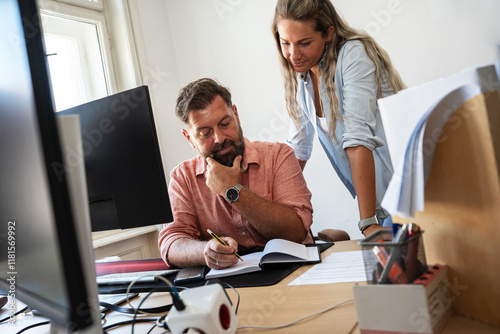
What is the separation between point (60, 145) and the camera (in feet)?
1.74

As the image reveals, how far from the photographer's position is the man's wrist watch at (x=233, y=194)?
4.96 feet

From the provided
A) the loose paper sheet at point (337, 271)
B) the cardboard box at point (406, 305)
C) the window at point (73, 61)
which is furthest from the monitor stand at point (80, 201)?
the window at point (73, 61)

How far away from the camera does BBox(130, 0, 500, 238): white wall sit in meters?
2.22

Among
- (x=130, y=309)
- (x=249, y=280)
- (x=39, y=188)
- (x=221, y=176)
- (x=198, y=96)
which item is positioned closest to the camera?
(x=39, y=188)

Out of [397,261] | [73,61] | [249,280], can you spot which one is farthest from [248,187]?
[73,61]

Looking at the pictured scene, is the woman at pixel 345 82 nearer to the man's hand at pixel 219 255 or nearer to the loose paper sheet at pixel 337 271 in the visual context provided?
the loose paper sheet at pixel 337 271

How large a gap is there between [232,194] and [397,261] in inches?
36.1

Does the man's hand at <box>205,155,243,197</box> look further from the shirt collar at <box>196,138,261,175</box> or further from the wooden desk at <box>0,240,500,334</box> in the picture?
the wooden desk at <box>0,240,500,334</box>

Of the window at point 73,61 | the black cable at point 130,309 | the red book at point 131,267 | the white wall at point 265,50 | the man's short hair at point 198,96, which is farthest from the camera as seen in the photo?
the window at point 73,61

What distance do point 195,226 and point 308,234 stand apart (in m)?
0.42


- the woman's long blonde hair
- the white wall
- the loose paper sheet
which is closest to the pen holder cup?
the loose paper sheet

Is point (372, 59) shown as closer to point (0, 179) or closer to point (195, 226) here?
point (195, 226)

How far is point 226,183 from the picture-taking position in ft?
5.07

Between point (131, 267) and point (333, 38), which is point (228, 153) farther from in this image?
point (333, 38)
